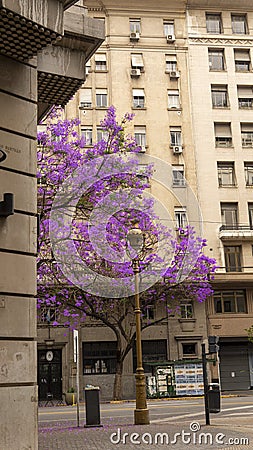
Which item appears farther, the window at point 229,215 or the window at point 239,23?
the window at point 239,23

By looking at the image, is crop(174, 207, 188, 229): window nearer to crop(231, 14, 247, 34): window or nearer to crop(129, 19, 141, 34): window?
crop(129, 19, 141, 34): window

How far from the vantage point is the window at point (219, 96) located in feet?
129

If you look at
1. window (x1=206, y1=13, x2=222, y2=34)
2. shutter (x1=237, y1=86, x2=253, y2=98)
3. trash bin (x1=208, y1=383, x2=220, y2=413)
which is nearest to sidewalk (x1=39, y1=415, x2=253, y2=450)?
trash bin (x1=208, y1=383, x2=220, y2=413)

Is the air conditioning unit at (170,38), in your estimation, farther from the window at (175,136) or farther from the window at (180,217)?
the window at (180,217)

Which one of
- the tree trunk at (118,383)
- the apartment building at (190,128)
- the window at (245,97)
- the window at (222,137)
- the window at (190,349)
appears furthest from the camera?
the window at (245,97)

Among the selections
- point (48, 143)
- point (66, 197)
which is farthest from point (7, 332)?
point (48, 143)

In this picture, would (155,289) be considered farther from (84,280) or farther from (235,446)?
(235,446)

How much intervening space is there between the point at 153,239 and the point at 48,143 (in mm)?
11615

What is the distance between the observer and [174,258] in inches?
1179

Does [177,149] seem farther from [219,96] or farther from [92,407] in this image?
[92,407]

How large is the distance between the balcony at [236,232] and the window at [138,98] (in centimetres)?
984

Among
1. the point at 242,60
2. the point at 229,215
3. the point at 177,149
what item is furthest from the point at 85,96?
the point at 229,215

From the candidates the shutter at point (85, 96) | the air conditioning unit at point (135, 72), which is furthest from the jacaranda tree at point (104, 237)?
the air conditioning unit at point (135, 72)

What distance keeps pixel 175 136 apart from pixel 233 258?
895 centimetres
